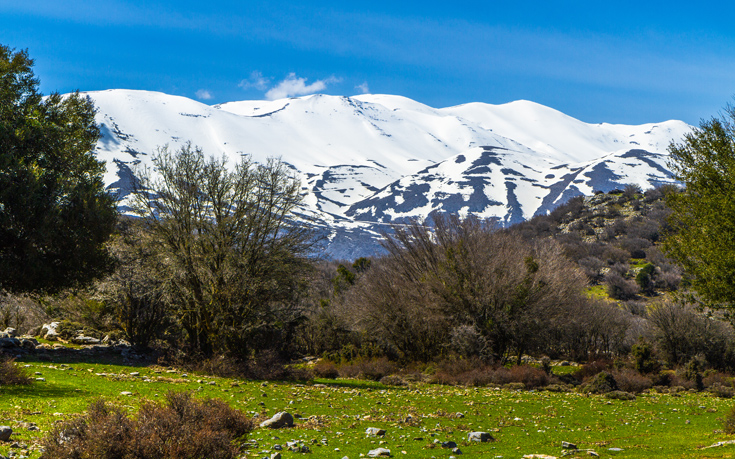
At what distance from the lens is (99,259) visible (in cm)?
2484

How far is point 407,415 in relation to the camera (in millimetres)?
14531

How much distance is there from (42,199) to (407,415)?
1698cm

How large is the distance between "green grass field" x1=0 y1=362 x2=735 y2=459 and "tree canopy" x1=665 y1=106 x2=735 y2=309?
16.0ft

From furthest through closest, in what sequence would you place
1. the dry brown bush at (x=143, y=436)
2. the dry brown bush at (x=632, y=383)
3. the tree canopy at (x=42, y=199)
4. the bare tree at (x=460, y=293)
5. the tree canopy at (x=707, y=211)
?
the bare tree at (x=460, y=293) → the dry brown bush at (x=632, y=383) → the tree canopy at (x=42, y=199) → the tree canopy at (x=707, y=211) → the dry brown bush at (x=143, y=436)

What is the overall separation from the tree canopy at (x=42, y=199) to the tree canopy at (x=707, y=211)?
79.8 ft

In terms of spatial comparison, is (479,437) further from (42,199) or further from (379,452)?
(42,199)

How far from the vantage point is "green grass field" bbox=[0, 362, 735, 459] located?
34.6ft

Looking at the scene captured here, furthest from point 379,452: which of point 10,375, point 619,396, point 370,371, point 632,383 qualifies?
point 632,383

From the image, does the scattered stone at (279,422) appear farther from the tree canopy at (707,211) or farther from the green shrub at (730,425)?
the tree canopy at (707,211)

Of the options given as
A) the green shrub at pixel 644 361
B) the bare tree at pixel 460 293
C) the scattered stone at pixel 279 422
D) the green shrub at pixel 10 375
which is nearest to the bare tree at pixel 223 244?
the green shrub at pixel 10 375

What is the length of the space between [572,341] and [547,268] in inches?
647

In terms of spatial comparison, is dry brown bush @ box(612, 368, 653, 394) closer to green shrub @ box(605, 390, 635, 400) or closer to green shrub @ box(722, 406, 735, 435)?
green shrub @ box(605, 390, 635, 400)

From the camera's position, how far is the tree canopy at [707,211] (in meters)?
18.9

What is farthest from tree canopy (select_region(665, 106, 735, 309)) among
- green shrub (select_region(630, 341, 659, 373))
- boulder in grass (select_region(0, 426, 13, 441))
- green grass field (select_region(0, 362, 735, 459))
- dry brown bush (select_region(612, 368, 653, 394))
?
boulder in grass (select_region(0, 426, 13, 441))
